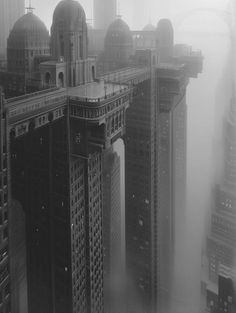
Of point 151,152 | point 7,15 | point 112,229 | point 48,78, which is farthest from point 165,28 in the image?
point 112,229

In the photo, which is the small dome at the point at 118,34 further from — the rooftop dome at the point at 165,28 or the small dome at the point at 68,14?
the small dome at the point at 68,14

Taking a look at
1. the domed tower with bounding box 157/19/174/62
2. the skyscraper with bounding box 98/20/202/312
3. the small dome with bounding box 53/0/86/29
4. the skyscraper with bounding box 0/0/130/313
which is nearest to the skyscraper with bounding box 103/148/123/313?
the skyscraper with bounding box 98/20/202/312

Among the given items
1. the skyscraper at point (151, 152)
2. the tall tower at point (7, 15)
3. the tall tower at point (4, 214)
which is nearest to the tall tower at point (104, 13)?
the skyscraper at point (151, 152)

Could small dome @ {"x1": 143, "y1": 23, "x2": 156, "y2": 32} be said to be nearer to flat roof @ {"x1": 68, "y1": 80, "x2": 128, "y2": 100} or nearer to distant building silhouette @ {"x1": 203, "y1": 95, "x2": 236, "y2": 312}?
flat roof @ {"x1": 68, "y1": 80, "x2": 128, "y2": 100}

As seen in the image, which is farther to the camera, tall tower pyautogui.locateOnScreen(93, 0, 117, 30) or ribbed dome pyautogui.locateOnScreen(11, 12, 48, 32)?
tall tower pyautogui.locateOnScreen(93, 0, 117, 30)

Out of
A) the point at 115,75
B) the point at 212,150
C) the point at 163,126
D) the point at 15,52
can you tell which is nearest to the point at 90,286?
the point at 115,75
